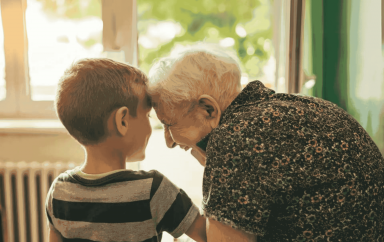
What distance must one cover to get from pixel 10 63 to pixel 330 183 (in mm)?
2281

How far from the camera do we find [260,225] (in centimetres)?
72

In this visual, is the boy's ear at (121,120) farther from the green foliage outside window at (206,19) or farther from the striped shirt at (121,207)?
the green foliage outside window at (206,19)

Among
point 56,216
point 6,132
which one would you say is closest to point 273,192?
point 56,216

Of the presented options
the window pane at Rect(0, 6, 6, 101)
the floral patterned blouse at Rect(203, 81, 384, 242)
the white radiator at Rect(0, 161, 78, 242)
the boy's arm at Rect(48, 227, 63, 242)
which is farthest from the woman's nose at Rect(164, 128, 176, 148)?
the window pane at Rect(0, 6, 6, 101)

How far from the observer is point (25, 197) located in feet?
6.61

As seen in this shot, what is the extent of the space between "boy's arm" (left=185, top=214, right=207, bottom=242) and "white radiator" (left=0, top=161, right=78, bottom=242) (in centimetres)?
132

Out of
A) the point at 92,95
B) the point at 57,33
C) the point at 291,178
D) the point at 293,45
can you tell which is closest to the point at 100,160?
the point at 92,95

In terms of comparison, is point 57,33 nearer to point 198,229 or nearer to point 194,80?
point 194,80

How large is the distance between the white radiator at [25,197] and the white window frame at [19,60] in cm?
45

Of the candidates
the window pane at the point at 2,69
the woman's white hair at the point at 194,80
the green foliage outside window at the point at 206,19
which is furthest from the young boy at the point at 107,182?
the window pane at the point at 2,69

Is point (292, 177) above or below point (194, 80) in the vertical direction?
below

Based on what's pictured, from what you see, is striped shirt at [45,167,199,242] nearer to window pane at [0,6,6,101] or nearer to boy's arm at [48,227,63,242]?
boy's arm at [48,227,63,242]

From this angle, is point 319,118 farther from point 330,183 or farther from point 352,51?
point 352,51

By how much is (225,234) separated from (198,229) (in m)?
0.13
